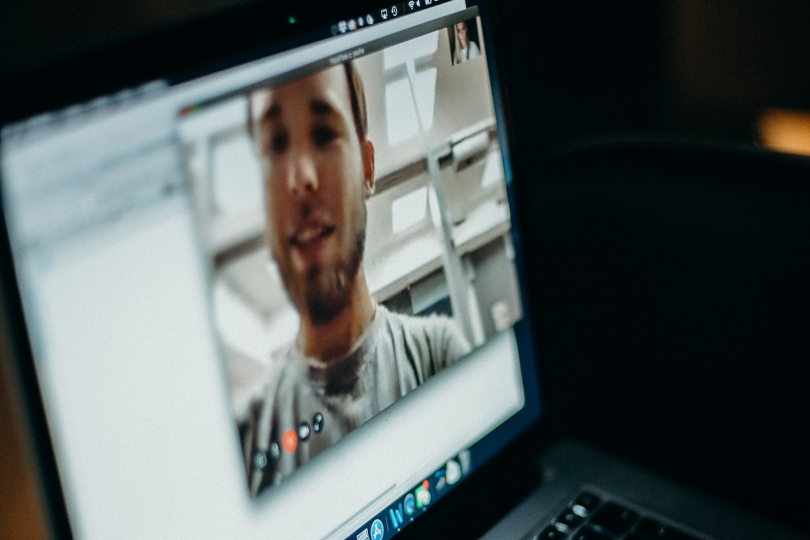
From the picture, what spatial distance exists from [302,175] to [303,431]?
0.46ft

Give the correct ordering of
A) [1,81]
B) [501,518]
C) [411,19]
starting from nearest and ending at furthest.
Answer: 1. [1,81]
2. [411,19]
3. [501,518]

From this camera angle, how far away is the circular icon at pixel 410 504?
531mm

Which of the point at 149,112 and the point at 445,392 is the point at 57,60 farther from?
the point at 445,392

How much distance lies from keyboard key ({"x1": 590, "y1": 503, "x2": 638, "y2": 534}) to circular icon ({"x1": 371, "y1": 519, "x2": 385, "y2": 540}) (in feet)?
0.52

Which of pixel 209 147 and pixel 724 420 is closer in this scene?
pixel 209 147

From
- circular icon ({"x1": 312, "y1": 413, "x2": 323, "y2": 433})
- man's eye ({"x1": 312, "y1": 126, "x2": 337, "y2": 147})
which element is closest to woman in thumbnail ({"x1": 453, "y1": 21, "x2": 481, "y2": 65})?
man's eye ({"x1": 312, "y1": 126, "x2": 337, "y2": 147})

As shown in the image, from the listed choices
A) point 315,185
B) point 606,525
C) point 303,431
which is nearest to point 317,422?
point 303,431

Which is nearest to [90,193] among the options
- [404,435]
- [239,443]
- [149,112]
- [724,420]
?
[149,112]

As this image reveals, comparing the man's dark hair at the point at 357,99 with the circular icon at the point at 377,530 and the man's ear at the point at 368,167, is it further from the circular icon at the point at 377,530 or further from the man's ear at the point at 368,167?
the circular icon at the point at 377,530

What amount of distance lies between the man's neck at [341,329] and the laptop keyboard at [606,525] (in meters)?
0.21

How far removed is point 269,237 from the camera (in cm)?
43

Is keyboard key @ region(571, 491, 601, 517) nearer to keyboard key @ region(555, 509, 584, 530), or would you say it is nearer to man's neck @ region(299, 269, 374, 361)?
keyboard key @ region(555, 509, 584, 530)

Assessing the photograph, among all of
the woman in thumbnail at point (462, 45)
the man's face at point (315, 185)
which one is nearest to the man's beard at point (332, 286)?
the man's face at point (315, 185)

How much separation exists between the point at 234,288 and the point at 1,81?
0.46 ft
